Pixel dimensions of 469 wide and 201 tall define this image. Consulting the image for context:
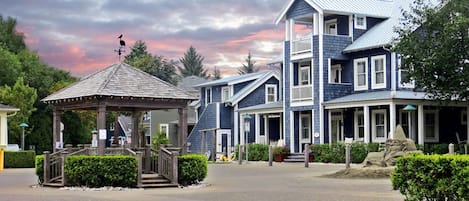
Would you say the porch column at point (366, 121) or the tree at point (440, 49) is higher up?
the tree at point (440, 49)

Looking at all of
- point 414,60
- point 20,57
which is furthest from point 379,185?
point 20,57

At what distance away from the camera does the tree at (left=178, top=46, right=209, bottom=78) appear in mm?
123250

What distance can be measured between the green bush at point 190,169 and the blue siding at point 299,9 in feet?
68.9

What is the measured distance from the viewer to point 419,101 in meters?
39.7

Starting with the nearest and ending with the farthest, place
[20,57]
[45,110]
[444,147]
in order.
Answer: [444,147], [45,110], [20,57]

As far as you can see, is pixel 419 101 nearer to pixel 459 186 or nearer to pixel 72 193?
pixel 72 193

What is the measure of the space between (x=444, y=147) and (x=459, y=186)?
2667cm

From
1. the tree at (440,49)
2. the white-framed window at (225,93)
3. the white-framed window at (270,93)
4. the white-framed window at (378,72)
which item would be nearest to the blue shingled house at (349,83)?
the white-framed window at (378,72)

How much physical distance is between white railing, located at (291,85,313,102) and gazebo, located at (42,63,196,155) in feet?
60.9

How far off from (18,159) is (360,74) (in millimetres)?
19612

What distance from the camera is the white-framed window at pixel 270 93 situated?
5572cm

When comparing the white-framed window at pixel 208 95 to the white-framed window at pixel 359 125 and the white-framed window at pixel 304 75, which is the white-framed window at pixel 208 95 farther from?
the white-framed window at pixel 359 125

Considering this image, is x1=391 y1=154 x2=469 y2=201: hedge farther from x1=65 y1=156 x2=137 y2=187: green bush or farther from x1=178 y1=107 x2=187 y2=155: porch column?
x1=178 y1=107 x2=187 y2=155: porch column

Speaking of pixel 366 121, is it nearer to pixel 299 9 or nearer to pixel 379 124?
pixel 379 124
